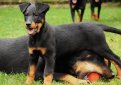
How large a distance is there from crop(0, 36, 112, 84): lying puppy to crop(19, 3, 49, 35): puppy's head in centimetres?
74

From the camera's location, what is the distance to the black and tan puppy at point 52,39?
18.4 feet

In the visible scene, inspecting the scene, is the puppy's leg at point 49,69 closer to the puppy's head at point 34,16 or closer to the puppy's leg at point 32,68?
the puppy's leg at point 32,68

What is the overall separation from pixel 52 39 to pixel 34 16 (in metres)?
0.49

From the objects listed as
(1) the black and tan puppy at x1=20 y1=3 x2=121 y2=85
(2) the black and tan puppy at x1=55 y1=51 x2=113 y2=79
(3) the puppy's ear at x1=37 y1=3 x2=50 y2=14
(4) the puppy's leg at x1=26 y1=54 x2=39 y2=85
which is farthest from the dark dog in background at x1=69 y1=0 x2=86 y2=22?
(3) the puppy's ear at x1=37 y1=3 x2=50 y2=14

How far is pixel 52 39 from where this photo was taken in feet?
19.2

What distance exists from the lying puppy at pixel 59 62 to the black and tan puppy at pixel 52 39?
127mm

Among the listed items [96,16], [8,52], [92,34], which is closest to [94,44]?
[92,34]

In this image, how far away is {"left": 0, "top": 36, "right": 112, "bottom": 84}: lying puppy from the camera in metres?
6.30

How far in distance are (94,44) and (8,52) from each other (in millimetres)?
1403

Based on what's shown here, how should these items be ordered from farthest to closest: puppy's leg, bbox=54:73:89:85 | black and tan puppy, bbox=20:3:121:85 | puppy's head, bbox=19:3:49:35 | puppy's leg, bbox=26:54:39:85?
1. puppy's leg, bbox=54:73:89:85
2. puppy's leg, bbox=26:54:39:85
3. black and tan puppy, bbox=20:3:121:85
4. puppy's head, bbox=19:3:49:35

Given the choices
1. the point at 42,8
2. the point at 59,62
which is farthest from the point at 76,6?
the point at 42,8

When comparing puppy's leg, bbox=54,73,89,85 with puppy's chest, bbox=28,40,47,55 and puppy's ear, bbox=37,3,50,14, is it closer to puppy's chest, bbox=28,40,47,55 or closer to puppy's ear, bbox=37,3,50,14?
puppy's chest, bbox=28,40,47,55

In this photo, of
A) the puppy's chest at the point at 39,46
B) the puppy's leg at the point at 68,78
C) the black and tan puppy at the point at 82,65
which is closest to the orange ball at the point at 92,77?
the black and tan puppy at the point at 82,65

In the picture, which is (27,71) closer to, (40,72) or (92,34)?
(40,72)
